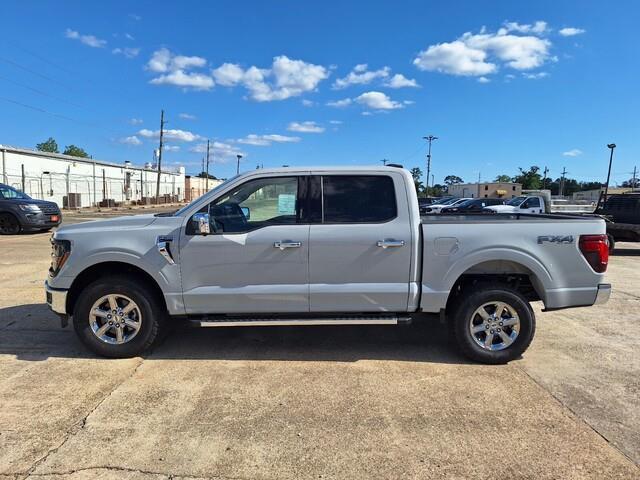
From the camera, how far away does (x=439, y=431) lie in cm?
339

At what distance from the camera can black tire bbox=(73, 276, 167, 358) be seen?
4.57 meters

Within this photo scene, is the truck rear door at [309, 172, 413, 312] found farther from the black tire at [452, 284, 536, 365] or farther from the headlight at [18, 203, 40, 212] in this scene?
the headlight at [18, 203, 40, 212]

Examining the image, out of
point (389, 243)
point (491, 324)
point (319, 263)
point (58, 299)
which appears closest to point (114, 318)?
point (58, 299)

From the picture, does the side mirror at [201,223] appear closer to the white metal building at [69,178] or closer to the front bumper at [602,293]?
the front bumper at [602,293]

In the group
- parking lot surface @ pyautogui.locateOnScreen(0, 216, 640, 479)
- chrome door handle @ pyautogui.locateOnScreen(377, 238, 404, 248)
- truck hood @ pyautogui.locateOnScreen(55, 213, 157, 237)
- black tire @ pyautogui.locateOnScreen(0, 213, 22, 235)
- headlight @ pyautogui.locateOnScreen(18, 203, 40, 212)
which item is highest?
truck hood @ pyautogui.locateOnScreen(55, 213, 157, 237)

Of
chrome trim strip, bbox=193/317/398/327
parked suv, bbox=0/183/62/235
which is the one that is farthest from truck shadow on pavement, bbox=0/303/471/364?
parked suv, bbox=0/183/62/235

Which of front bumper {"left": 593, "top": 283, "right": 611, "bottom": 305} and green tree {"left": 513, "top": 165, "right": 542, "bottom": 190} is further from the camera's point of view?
green tree {"left": 513, "top": 165, "right": 542, "bottom": 190}

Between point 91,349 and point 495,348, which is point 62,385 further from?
point 495,348

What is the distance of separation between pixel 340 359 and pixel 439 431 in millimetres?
1514

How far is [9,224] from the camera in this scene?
16.1m

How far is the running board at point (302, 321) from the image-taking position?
179 inches

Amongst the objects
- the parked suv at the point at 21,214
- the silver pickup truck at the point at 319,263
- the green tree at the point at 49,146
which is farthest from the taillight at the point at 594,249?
the green tree at the point at 49,146

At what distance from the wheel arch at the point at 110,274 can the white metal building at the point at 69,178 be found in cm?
3693

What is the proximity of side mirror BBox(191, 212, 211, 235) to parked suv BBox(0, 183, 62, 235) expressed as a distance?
14521 millimetres
